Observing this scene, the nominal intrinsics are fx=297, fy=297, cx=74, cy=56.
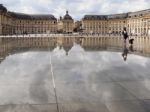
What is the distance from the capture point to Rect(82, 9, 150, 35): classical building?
147125 mm

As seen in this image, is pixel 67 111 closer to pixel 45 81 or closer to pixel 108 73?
pixel 45 81

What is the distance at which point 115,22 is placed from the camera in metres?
179

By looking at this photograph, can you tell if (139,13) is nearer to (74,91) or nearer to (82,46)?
(82,46)

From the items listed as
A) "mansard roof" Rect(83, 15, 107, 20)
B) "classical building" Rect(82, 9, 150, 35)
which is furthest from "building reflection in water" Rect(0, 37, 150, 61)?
"mansard roof" Rect(83, 15, 107, 20)

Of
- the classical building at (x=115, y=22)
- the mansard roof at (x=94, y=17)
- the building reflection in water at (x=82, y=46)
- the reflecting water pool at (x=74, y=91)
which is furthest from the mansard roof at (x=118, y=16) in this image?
the reflecting water pool at (x=74, y=91)

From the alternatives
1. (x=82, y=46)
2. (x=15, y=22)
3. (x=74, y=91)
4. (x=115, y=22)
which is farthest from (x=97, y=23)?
(x=74, y=91)

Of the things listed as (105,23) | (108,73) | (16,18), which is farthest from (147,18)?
(108,73)

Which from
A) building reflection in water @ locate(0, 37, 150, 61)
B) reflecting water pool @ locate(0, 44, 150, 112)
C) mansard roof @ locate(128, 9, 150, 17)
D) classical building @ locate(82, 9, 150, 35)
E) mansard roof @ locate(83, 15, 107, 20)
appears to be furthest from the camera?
mansard roof @ locate(83, 15, 107, 20)

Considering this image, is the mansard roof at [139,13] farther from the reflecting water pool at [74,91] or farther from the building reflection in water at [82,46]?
the reflecting water pool at [74,91]

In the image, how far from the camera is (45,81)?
9430mm

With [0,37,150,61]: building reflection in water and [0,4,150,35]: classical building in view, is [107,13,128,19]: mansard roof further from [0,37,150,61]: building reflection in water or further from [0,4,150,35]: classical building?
[0,37,150,61]: building reflection in water

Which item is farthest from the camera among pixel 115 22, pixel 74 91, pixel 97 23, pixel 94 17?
pixel 94 17

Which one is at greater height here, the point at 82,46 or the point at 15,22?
the point at 15,22

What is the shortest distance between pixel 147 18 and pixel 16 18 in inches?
3210
